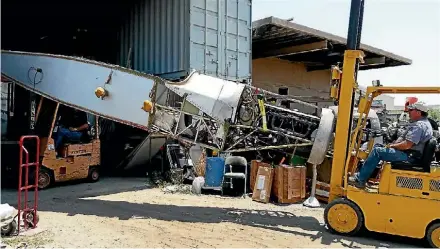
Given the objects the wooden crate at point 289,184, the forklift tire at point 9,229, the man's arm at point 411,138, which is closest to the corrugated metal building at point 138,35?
the wooden crate at point 289,184

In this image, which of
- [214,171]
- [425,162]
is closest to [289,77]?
[214,171]

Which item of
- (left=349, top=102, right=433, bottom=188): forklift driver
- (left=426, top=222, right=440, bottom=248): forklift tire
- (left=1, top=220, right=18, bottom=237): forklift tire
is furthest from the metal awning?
(left=1, top=220, right=18, bottom=237): forklift tire

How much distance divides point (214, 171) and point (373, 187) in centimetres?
384

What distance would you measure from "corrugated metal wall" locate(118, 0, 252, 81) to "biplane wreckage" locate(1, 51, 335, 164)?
3.39 metres

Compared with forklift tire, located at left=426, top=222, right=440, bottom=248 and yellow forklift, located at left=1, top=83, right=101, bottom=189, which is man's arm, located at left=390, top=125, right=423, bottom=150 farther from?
yellow forklift, located at left=1, top=83, right=101, bottom=189

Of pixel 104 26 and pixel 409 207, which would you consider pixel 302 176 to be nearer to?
pixel 409 207

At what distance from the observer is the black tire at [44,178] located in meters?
9.55

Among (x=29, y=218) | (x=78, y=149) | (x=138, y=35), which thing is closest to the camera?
(x=29, y=218)

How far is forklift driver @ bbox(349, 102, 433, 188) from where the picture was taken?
6.08m

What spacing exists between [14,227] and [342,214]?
4.74 metres

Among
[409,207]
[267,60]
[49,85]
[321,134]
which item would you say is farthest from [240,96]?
[267,60]

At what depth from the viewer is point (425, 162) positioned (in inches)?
239

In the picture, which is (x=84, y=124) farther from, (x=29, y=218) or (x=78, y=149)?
(x=29, y=218)

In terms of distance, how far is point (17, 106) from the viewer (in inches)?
405
